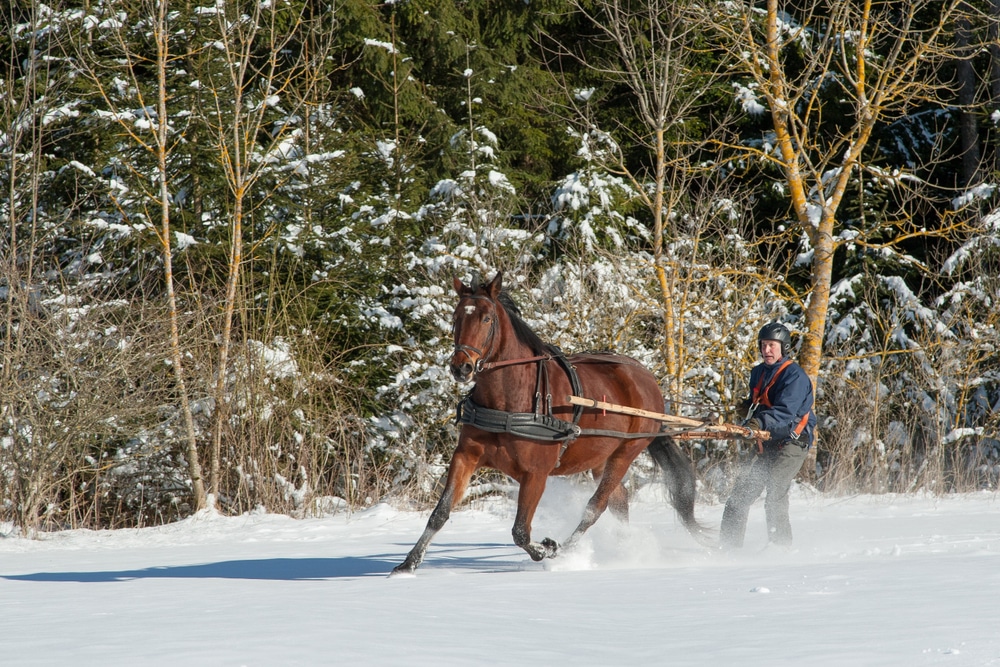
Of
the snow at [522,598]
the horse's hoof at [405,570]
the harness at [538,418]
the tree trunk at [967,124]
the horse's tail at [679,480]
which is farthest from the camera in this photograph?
the tree trunk at [967,124]

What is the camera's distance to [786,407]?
743 centimetres

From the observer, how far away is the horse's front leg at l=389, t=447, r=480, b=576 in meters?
6.43

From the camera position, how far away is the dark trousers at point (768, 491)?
7.52 metres

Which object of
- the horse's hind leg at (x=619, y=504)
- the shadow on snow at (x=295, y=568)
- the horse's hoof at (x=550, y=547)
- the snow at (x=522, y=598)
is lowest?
the shadow on snow at (x=295, y=568)

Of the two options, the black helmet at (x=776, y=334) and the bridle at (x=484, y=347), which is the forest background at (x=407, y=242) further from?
the bridle at (x=484, y=347)

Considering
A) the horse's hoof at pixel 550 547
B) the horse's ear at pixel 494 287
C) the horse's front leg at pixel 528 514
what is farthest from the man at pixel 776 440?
the horse's ear at pixel 494 287

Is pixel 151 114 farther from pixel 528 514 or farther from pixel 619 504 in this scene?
pixel 528 514

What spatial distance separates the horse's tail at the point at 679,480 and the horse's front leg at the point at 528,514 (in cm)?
164

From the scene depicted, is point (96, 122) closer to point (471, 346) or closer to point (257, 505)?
point (257, 505)

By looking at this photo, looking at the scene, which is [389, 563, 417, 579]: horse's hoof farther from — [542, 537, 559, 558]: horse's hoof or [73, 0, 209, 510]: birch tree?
[73, 0, 209, 510]: birch tree

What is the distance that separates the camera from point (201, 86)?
15.7m

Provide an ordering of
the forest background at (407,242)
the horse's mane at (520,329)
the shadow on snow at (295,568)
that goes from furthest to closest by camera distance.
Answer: the forest background at (407,242)
the horse's mane at (520,329)
the shadow on snow at (295,568)

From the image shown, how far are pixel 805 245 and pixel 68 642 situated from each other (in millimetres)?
14918

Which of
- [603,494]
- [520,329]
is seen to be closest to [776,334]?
[603,494]
